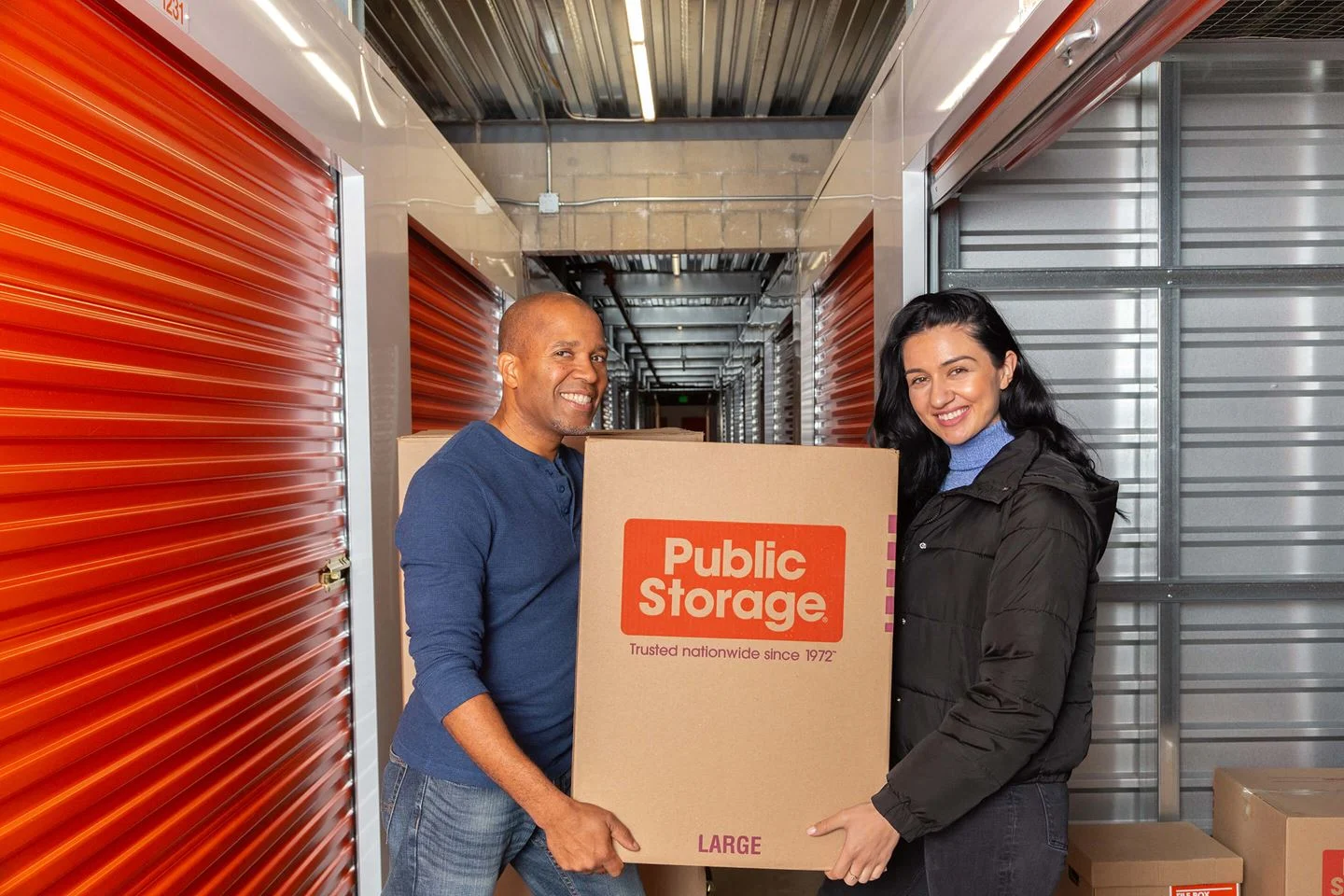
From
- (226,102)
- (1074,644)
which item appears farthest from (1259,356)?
(226,102)

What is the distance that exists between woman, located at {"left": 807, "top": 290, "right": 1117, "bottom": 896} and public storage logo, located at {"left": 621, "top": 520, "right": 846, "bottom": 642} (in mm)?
243

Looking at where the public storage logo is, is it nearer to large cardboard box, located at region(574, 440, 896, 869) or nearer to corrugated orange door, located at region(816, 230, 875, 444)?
large cardboard box, located at region(574, 440, 896, 869)

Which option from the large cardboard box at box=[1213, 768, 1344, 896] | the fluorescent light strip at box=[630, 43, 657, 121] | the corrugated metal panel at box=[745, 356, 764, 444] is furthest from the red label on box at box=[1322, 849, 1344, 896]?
the corrugated metal panel at box=[745, 356, 764, 444]

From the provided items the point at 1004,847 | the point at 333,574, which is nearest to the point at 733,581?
the point at 1004,847

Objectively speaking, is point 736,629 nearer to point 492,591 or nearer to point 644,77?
point 492,591

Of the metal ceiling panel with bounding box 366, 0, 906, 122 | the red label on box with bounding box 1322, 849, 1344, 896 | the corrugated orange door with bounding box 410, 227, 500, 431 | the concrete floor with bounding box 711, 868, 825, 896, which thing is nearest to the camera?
the red label on box with bounding box 1322, 849, 1344, 896

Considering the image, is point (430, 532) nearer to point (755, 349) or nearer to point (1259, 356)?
point (1259, 356)

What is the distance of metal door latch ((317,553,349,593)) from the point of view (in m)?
2.57

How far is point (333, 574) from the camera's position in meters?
2.60

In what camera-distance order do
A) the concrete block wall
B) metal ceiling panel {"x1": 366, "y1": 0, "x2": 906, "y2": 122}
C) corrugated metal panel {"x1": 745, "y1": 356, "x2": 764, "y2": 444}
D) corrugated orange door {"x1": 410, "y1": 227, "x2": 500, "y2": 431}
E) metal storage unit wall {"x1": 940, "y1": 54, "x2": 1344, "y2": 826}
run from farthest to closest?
corrugated metal panel {"x1": 745, "y1": 356, "x2": 764, "y2": 444} < the concrete block wall < metal ceiling panel {"x1": 366, "y1": 0, "x2": 906, "y2": 122} < corrugated orange door {"x1": 410, "y1": 227, "x2": 500, "y2": 431} < metal storage unit wall {"x1": 940, "y1": 54, "x2": 1344, "y2": 826}

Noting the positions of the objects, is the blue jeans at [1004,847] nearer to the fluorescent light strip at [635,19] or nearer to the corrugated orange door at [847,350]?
the corrugated orange door at [847,350]

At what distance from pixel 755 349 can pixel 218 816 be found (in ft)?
33.6

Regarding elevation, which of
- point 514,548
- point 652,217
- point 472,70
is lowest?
point 514,548

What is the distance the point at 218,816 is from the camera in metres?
1.98
